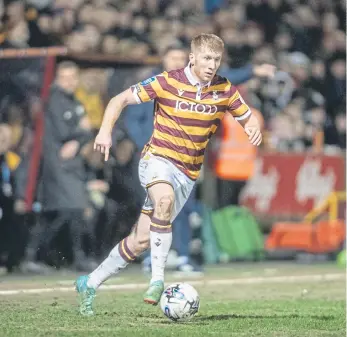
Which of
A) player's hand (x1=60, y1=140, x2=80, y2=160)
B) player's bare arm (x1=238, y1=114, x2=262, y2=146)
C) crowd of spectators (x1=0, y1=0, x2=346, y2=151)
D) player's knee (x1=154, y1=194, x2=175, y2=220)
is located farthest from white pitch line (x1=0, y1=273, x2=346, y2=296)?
crowd of spectators (x1=0, y1=0, x2=346, y2=151)

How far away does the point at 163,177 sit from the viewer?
30.9 feet

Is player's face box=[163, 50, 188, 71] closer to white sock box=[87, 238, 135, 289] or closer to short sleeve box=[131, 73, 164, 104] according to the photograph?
short sleeve box=[131, 73, 164, 104]

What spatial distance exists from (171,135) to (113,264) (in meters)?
1.21

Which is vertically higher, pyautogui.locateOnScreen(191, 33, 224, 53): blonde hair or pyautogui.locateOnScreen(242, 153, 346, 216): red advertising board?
pyautogui.locateOnScreen(191, 33, 224, 53): blonde hair

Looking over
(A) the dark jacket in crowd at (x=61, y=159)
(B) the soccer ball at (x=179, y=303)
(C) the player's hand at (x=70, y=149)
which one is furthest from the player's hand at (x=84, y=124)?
(B) the soccer ball at (x=179, y=303)

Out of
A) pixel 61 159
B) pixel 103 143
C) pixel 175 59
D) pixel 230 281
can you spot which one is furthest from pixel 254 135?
pixel 61 159

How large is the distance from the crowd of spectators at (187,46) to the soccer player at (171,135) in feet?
15.1

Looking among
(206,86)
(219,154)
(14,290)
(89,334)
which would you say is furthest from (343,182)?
(89,334)

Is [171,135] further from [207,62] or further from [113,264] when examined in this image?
[113,264]

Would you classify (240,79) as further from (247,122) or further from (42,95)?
(247,122)

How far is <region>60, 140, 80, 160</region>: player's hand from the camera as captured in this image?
48.0ft

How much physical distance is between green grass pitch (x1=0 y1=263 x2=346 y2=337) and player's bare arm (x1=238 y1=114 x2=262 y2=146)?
1510 millimetres

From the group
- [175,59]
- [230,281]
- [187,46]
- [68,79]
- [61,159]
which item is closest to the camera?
[175,59]

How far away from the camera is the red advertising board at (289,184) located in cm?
1814
